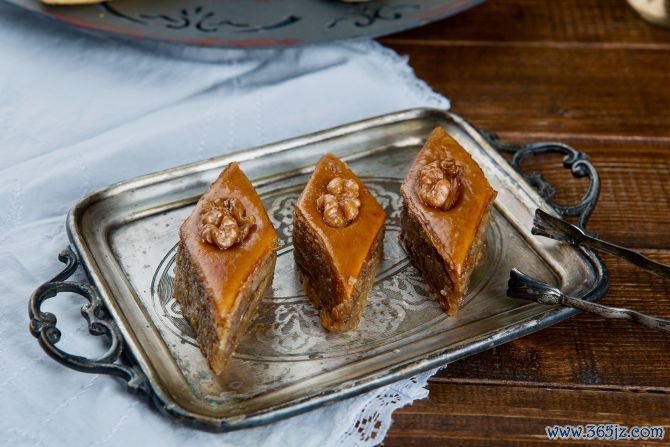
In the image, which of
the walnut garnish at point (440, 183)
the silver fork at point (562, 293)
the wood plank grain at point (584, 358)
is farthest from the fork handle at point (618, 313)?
the walnut garnish at point (440, 183)

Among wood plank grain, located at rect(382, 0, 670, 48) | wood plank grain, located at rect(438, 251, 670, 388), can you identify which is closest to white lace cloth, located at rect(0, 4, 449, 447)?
wood plank grain, located at rect(438, 251, 670, 388)

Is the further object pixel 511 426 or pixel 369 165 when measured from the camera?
pixel 369 165

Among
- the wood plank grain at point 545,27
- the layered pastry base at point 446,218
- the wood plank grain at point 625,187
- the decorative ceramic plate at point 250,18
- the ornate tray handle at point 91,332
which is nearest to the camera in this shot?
the ornate tray handle at point 91,332

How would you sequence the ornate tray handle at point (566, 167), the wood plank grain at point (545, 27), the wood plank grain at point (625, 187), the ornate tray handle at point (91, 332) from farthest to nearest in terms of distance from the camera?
1. the wood plank grain at point (545, 27)
2. the wood plank grain at point (625, 187)
3. the ornate tray handle at point (566, 167)
4. the ornate tray handle at point (91, 332)

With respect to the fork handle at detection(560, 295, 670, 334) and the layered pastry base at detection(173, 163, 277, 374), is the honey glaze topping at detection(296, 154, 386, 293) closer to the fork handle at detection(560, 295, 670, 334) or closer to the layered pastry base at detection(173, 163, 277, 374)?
the layered pastry base at detection(173, 163, 277, 374)

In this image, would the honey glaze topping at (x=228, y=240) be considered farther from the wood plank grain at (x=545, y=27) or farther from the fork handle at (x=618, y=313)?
the wood plank grain at (x=545, y=27)

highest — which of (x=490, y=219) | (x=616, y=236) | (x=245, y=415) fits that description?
(x=245, y=415)

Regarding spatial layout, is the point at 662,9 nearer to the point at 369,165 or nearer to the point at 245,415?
the point at 369,165

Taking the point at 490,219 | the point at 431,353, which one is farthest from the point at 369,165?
the point at 431,353
